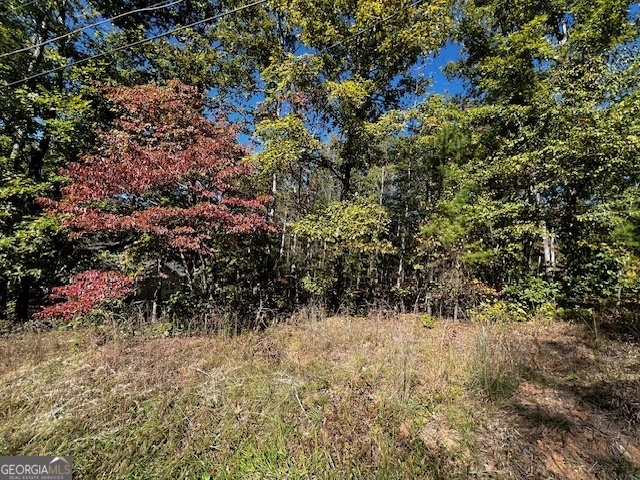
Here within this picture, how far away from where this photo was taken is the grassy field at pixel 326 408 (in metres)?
1.97

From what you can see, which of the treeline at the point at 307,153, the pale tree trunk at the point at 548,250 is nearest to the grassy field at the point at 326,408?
the treeline at the point at 307,153

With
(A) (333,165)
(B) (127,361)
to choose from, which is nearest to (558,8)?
(A) (333,165)

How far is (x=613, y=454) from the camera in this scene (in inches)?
76.5

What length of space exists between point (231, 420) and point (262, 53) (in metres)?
8.70

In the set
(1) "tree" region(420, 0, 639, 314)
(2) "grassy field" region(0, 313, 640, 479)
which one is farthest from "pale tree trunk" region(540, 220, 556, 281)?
(2) "grassy field" region(0, 313, 640, 479)

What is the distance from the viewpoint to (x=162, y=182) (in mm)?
4555

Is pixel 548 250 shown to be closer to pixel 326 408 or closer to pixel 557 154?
pixel 557 154

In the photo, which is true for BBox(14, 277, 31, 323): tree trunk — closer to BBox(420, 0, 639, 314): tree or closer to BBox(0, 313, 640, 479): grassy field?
BBox(0, 313, 640, 479): grassy field

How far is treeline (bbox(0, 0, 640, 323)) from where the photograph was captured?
15.3 feet

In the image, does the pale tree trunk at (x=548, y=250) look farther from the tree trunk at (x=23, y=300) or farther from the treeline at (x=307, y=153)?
the tree trunk at (x=23, y=300)

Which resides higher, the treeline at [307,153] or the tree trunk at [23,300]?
the treeline at [307,153]

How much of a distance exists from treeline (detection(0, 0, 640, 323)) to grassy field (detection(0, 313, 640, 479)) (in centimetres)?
167

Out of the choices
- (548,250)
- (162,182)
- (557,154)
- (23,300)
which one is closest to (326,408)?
(162,182)

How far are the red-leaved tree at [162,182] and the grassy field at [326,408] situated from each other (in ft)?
5.76
